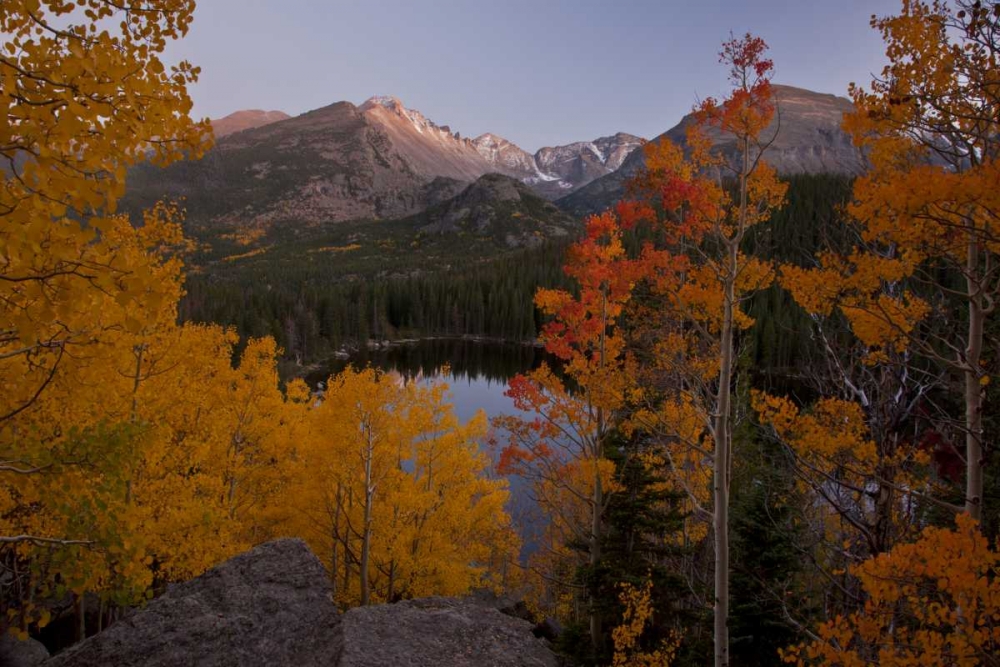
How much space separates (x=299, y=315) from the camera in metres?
78.2

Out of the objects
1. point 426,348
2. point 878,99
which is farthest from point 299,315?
point 878,99

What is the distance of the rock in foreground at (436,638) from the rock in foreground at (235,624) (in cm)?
48

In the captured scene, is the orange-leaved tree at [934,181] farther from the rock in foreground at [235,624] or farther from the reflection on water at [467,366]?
the reflection on water at [467,366]

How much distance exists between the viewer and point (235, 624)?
820cm

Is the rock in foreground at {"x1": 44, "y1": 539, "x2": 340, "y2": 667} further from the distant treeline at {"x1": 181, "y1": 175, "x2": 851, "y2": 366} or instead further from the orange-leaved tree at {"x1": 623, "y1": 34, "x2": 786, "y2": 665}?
the distant treeline at {"x1": 181, "y1": 175, "x2": 851, "y2": 366}

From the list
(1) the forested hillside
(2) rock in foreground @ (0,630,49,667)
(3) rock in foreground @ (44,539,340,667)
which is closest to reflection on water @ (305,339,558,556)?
(1) the forested hillside

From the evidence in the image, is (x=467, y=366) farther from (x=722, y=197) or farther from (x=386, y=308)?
(x=722, y=197)

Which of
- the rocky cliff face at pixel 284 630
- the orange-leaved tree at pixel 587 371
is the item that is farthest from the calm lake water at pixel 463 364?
the rocky cliff face at pixel 284 630

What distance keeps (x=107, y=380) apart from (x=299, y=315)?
73.6 metres

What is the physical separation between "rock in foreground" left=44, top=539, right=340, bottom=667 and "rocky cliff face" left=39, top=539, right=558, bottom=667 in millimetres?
15

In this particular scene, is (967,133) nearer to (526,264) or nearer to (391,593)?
(391,593)

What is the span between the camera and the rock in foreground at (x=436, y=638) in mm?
8430

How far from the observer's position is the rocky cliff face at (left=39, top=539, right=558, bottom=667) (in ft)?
25.3

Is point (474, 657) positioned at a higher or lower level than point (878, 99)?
lower
